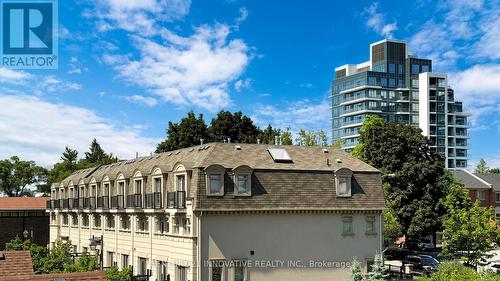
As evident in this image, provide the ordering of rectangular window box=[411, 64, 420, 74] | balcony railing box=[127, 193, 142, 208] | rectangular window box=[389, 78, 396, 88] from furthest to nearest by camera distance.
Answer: rectangular window box=[411, 64, 420, 74] < rectangular window box=[389, 78, 396, 88] < balcony railing box=[127, 193, 142, 208]

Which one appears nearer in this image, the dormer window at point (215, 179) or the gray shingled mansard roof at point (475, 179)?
the dormer window at point (215, 179)

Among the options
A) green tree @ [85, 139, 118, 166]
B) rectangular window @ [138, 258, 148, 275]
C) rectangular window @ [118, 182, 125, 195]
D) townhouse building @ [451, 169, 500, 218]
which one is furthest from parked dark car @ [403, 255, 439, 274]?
green tree @ [85, 139, 118, 166]

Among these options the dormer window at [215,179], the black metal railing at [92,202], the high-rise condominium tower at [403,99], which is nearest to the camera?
the dormer window at [215,179]

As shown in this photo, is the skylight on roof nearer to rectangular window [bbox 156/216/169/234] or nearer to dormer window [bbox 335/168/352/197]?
dormer window [bbox 335/168/352/197]

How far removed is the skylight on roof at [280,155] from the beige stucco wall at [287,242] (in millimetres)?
4084

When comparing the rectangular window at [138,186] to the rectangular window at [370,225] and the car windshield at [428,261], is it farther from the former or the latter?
the car windshield at [428,261]

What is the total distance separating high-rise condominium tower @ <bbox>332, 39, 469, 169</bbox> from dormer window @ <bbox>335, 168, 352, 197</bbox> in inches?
3839

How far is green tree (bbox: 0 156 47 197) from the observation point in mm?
109875

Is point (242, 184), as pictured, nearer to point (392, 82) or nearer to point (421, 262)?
point (421, 262)

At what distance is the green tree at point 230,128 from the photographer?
76750 mm

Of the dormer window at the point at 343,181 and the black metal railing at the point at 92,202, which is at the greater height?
the dormer window at the point at 343,181

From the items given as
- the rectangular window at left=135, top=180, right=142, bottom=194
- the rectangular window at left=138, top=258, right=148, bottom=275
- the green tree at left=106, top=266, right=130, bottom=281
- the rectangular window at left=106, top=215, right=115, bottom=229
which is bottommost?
the rectangular window at left=138, top=258, right=148, bottom=275

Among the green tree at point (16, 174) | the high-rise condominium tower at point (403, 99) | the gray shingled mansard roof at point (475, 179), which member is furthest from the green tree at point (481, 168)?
the green tree at point (16, 174)

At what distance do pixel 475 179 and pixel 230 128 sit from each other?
3950 cm
